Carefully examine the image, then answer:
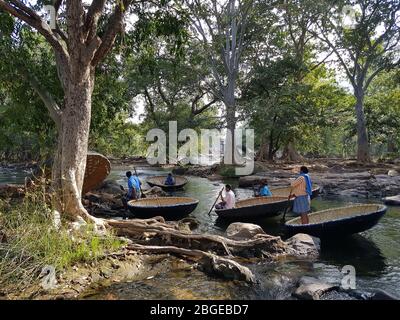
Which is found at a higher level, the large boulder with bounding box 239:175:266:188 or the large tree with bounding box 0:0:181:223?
the large tree with bounding box 0:0:181:223

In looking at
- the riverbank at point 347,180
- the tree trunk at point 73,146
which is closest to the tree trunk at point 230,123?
the riverbank at point 347,180

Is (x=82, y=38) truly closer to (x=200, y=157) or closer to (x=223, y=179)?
(x=223, y=179)

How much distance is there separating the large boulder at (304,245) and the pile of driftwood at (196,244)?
0.70ft

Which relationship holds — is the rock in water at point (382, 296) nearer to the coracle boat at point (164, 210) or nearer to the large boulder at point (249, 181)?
the coracle boat at point (164, 210)

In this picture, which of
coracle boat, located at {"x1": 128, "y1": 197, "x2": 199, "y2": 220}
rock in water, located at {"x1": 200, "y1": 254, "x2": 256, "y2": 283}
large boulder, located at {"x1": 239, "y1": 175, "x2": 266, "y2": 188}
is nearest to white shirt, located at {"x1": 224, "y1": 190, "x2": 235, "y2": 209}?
coracle boat, located at {"x1": 128, "y1": 197, "x2": 199, "y2": 220}

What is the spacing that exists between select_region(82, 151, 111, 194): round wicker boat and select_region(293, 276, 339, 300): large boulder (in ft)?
28.2

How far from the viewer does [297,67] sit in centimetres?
3053

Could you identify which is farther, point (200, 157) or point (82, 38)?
point (200, 157)

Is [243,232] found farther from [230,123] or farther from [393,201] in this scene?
[230,123]

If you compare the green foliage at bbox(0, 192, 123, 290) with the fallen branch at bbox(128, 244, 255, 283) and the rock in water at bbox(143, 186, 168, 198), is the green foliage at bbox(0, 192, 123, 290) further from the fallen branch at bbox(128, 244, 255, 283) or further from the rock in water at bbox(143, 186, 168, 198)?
the rock in water at bbox(143, 186, 168, 198)

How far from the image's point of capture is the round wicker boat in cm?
1315
